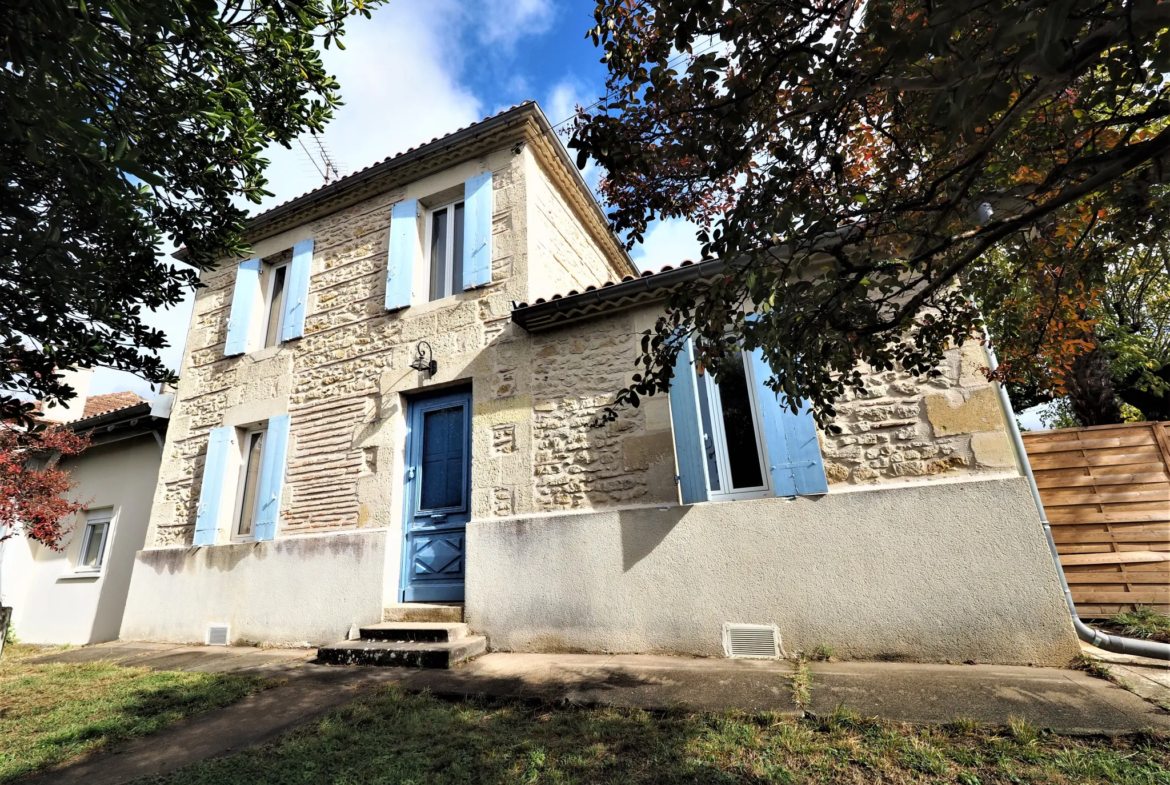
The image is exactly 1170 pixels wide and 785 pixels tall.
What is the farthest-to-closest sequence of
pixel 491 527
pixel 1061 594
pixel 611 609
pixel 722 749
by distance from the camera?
pixel 491 527
pixel 611 609
pixel 1061 594
pixel 722 749

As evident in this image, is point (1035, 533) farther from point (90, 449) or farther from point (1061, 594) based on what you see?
point (90, 449)

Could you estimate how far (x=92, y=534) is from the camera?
26.9 feet

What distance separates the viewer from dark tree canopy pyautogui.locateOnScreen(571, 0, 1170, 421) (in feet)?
5.60

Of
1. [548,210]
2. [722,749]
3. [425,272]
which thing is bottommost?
[722,749]

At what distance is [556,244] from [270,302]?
445 centimetres

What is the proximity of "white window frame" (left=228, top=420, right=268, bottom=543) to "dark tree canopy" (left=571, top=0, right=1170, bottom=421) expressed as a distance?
5.78 meters

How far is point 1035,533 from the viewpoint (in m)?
3.53

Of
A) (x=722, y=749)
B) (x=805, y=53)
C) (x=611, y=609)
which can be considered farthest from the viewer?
(x=611, y=609)

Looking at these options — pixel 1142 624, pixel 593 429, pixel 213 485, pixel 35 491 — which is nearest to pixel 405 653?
pixel 593 429

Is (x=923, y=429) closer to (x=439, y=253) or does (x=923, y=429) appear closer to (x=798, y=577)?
(x=798, y=577)

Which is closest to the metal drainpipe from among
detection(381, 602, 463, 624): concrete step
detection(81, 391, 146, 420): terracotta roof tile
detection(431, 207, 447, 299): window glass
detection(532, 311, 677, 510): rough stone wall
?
detection(532, 311, 677, 510): rough stone wall

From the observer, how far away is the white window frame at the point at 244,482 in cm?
650

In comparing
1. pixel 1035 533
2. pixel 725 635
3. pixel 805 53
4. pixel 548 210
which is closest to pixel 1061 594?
pixel 1035 533

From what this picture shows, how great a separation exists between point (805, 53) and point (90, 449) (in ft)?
36.8
